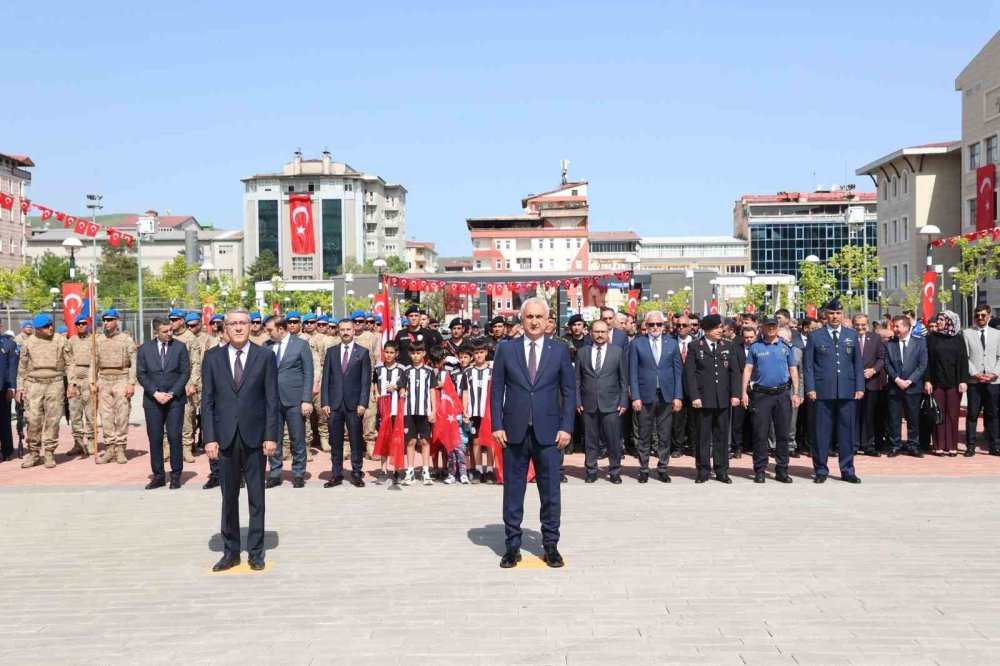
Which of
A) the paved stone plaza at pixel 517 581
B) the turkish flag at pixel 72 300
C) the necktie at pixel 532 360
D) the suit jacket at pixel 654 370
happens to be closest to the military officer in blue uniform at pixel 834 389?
the paved stone plaza at pixel 517 581

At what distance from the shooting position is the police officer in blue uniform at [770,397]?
11047 millimetres

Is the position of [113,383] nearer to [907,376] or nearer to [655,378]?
[655,378]

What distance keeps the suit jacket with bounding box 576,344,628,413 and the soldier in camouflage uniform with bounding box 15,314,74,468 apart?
7.24 metres

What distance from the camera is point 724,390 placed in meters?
11.1

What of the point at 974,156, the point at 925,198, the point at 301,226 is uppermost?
the point at 974,156

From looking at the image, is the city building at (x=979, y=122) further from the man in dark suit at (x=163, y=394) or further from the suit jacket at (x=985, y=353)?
the man in dark suit at (x=163, y=394)

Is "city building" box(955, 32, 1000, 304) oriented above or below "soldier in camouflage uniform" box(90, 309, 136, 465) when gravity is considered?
above

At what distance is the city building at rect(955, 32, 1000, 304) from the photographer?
54.2 meters

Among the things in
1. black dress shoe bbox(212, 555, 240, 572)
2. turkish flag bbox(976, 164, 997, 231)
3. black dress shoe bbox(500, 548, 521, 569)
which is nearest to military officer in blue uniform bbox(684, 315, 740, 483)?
black dress shoe bbox(500, 548, 521, 569)

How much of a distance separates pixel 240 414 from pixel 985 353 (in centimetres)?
1072

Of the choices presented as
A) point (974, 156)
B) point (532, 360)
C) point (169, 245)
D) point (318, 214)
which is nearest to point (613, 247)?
point (318, 214)

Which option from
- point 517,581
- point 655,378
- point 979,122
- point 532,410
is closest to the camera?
point 517,581

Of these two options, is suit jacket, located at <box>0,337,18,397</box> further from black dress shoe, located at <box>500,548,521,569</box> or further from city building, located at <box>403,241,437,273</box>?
city building, located at <box>403,241,437,273</box>

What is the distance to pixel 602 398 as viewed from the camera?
1132 cm
